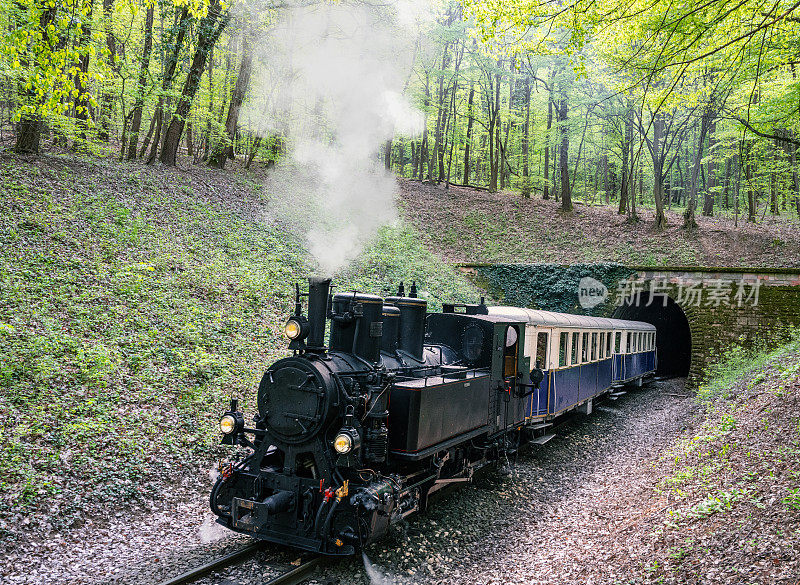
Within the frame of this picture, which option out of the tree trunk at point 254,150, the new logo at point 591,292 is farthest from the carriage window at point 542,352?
the tree trunk at point 254,150

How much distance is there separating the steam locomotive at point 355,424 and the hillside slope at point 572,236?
16070mm

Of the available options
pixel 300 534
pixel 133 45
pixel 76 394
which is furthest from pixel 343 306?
pixel 133 45

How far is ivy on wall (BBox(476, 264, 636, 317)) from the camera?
65.9 feet

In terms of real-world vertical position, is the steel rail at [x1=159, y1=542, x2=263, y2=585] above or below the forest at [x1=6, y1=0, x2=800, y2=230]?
below

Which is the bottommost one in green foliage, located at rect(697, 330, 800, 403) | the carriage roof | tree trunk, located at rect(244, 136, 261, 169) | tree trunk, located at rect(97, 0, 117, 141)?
green foliage, located at rect(697, 330, 800, 403)

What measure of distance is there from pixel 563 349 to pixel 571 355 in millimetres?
640

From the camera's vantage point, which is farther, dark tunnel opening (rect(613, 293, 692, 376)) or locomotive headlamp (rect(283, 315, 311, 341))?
dark tunnel opening (rect(613, 293, 692, 376))

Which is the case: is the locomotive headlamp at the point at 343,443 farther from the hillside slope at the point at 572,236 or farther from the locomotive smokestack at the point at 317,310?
the hillside slope at the point at 572,236

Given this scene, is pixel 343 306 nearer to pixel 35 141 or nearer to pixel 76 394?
pixel 76 394

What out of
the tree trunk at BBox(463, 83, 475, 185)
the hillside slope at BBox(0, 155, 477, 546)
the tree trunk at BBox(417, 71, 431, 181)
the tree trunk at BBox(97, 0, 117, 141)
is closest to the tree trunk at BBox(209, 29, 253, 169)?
the hillside slope at BBox(0, 155, 477, 546)

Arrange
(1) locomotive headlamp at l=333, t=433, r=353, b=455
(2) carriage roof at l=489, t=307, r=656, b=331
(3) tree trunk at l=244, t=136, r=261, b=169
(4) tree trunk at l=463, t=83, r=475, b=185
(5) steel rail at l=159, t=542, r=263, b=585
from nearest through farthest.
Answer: (5) steel rail at l=159, t=542, r=263, b=585 < (1) locomotive headlamp at l=333, t=433, r=353, b=455 < (2) carriage roof at l=489, t=307, r=656, b=331 < (3) tree trunk at l=244, t=136, r=261, b=169 < (4) tree trunk at l=463, t=83, r=475, b=185

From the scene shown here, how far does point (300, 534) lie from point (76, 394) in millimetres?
4412

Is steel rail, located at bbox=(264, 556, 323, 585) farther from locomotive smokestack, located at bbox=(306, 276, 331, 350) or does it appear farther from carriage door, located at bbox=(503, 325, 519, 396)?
carriage door, located at bbox=(503, 325, 519, 396)

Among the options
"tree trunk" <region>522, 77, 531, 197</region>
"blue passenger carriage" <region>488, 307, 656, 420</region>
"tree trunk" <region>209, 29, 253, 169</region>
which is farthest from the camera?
"tree trunk" <region>522, 77, 531, 197</region>
